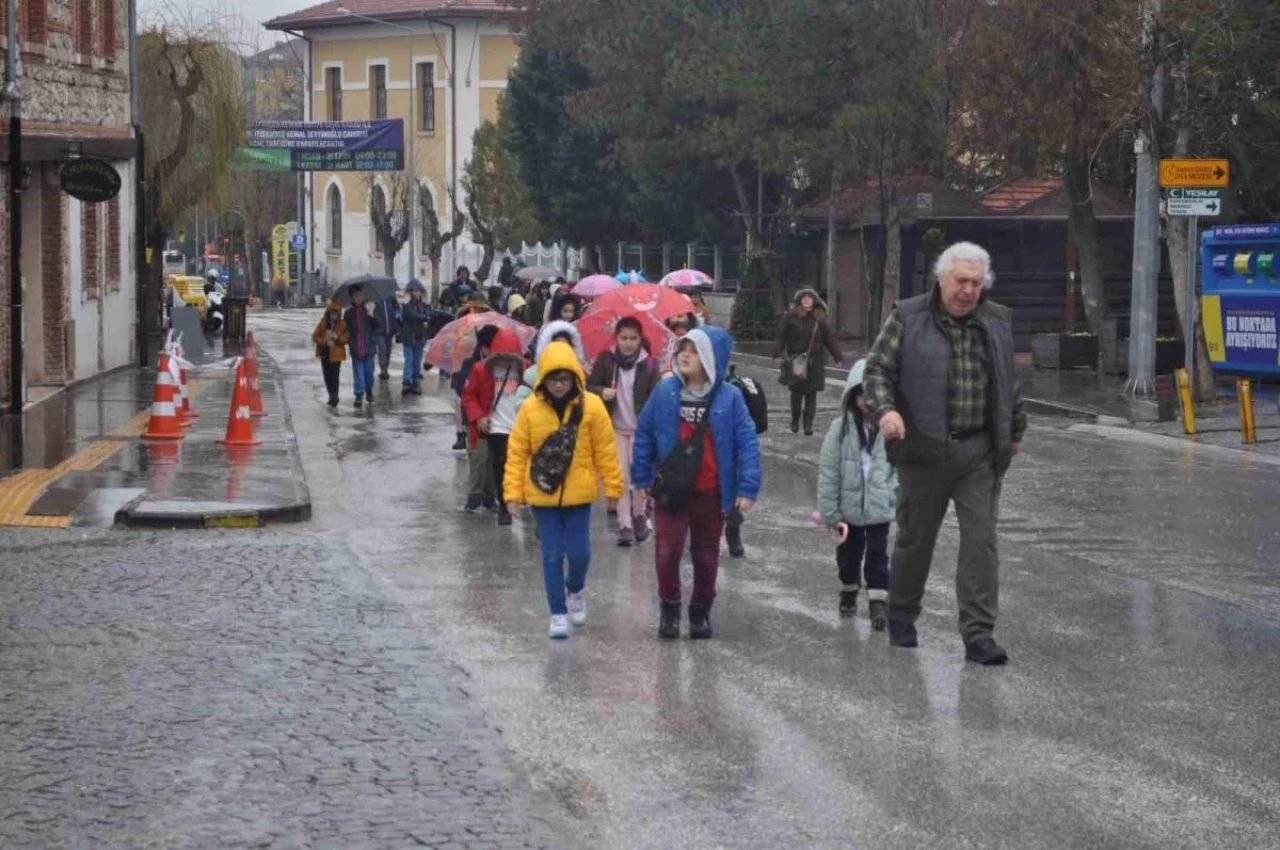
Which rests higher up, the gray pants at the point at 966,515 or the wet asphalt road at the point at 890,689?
the gray pants at the point at 966,515

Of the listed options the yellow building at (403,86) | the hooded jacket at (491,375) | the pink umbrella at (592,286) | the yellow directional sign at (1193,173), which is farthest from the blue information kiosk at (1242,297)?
the yellow building at (403,86)

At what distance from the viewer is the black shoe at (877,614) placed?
10586mm

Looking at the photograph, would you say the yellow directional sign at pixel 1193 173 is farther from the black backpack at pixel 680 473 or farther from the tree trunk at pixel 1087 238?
the black backpack at pixel 680 473

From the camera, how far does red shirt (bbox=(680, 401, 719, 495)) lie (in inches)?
405

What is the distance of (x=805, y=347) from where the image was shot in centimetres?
2245

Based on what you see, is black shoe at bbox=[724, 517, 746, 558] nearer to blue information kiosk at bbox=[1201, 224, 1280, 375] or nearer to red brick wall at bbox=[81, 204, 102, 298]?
blue information kiosk at bbox=[1201, 224, 1280, 375]

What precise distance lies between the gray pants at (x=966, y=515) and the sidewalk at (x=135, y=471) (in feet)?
21.9

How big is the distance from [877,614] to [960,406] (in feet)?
5.35

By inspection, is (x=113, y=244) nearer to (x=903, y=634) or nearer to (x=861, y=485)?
(x=861, y=485)

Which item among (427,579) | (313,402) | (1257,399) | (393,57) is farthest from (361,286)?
(393,57)

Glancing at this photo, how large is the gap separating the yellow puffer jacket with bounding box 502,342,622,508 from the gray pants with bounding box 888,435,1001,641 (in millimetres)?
1516

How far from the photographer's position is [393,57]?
8119 centimetres

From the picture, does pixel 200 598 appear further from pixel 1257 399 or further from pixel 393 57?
pixel 393 57

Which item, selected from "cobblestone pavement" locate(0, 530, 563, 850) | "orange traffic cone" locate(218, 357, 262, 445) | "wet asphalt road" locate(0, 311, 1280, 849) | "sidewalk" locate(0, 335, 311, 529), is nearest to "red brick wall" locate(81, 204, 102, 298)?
"sidewalk" locate(0, 335, 311, 529)
